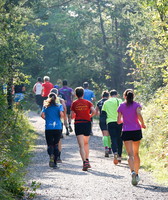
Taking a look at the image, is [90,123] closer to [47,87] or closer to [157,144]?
[157,144]

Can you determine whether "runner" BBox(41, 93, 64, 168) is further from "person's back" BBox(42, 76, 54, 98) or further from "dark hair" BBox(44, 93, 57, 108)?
"person's back" BBox(42, 76, 54, 98)

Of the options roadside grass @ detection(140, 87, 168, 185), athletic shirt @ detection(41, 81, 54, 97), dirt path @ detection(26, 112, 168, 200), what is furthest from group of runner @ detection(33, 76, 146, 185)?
athletic shirt @ detection(41, 81, 54, 97)

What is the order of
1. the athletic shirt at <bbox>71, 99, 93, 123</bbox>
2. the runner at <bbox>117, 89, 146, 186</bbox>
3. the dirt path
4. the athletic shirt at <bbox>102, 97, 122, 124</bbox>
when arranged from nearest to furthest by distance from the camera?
the dirt path, the runner at <bbox>117, 89, 146, 186</bbox>, the athletic shirt at <bbox>71, 99, 93, 123</bbox>, the athletic shirt at <bbox>102, 97, 122, 124</bbox>

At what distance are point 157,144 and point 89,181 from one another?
4.47 m

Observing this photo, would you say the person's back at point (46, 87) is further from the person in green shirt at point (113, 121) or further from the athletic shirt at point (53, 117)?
the athletic shirt at point (53, 117)

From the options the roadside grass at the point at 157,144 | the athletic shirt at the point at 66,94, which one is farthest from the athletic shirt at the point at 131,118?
the athletic shirt at the point at 66,94

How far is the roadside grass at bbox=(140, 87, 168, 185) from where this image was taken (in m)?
12.7

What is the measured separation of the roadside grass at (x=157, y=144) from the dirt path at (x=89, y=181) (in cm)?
37

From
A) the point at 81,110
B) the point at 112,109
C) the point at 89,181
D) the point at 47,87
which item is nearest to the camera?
the point at 89,181

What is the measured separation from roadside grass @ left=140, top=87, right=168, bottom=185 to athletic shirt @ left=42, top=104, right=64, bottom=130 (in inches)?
97.8

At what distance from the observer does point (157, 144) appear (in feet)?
49.2

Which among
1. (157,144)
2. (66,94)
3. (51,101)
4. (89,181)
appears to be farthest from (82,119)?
(66,94)

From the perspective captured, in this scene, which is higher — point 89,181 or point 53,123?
point 53,123

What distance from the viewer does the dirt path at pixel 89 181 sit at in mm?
9438
